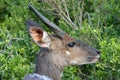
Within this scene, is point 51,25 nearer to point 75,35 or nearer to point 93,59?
point 93,59

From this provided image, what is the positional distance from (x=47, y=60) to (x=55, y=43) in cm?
24

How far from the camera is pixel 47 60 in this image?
5.95 meters

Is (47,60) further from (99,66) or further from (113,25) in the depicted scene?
(113,25)

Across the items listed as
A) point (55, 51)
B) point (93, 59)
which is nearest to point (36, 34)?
point (55, 51)

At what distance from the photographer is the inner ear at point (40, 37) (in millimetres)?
5848

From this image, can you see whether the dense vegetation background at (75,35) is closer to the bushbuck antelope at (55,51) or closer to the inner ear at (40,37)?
the bushbuck antelope at (55,51)

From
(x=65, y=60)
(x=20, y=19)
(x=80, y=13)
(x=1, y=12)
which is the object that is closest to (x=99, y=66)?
(x=65, y=60)

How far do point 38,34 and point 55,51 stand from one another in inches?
11.6

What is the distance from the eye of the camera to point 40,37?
5.91 metres

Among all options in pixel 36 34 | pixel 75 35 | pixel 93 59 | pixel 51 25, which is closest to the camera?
pixel 36 34

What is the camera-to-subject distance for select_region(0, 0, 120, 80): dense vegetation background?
6.75 metres

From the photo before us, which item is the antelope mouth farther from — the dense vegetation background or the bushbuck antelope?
the dense vegetation background

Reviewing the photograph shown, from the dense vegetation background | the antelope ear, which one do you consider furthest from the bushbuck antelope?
the dense vegetation background

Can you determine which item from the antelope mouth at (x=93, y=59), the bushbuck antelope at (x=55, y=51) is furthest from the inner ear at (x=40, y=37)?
the antelope mouth at (x=93, y=59)
